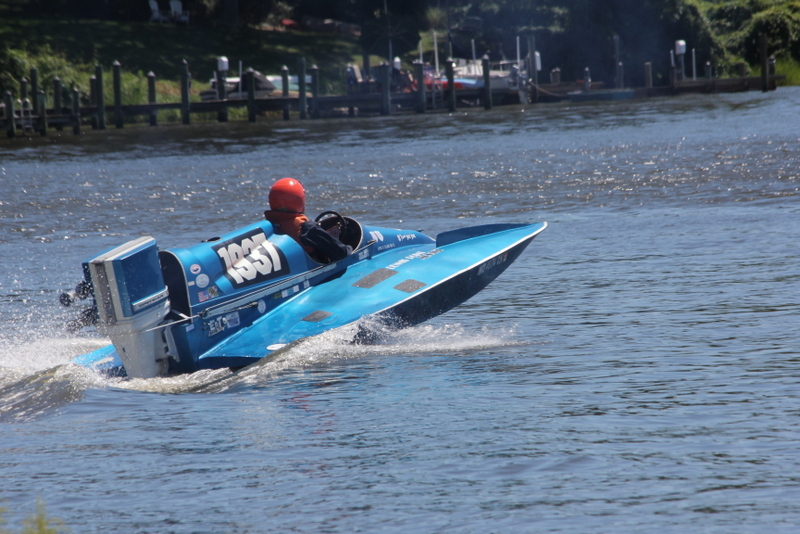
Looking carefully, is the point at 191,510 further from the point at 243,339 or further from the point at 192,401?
the point at 243,339

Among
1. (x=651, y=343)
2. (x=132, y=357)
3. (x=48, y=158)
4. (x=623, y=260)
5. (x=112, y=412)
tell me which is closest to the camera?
(x=112, y=412)

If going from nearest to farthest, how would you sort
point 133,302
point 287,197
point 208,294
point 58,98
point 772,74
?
1. point 133,302
2. point 208,294
3. point 287,197
4. point 58,98
5. point 772,74

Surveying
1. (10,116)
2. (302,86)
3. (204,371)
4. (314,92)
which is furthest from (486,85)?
(204,371)

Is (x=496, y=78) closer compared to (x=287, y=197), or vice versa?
(x=287, y=197)

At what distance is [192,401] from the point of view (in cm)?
687

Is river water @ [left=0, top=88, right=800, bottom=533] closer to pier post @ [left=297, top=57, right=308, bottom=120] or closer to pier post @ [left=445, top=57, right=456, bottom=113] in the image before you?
pier post @ [left=297, top=57, right=308, bottom=120]

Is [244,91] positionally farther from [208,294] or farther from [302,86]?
[208,294]

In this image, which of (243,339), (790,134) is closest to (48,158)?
(790,134)

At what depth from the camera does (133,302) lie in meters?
6.98

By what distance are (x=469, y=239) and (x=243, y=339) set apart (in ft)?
10.7

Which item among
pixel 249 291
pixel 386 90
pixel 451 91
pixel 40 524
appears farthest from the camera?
pixel 451 91

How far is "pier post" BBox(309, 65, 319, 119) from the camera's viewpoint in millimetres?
34875

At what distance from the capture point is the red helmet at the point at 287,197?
8.59 m

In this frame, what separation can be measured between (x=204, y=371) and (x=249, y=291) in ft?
2.64
